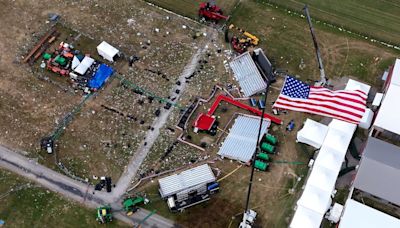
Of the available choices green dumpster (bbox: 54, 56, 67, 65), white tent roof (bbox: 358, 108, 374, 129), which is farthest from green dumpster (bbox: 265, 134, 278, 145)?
green dumpster (bbox: 54, 56, 67, 65)

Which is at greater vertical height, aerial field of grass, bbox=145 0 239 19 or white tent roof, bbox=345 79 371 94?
aerial field of grass, bbox=145 0 239 19

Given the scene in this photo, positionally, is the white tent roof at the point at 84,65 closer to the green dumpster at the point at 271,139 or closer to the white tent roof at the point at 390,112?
the green dumpster at the point at 271,139

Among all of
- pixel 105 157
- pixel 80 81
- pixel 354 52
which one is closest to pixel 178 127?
pixel 105 157

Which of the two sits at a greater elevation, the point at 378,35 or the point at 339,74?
the point at 378,35

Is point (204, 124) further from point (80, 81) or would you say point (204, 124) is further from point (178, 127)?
point (80, 81)

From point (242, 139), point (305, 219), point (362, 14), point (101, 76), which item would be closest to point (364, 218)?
point (305, 219)

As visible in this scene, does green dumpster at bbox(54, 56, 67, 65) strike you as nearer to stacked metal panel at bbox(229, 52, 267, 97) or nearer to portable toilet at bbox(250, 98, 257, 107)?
stacked metal panel at bbox(229, 52, 267, 97)
